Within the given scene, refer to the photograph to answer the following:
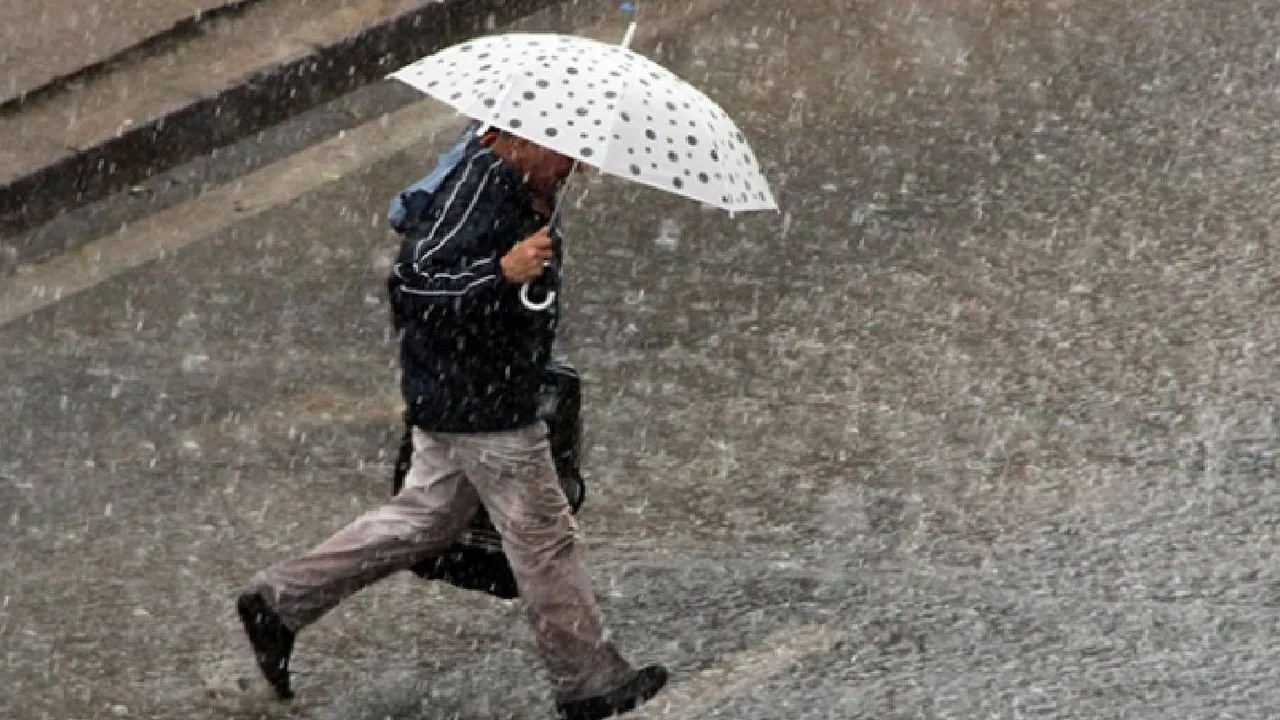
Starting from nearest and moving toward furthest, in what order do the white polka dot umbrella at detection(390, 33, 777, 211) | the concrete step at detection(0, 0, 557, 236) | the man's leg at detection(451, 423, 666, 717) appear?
the white polka dot umbrella at detection(390, 33, 777, 211) → the man's leg at detection(451, 423, 666, 717) → the concrete step at detection(0, 0, 557, 236)

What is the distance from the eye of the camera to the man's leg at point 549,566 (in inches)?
237

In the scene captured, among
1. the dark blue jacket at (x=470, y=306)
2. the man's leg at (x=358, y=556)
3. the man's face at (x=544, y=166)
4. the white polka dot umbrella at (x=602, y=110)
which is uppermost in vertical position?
the white polka dot umbrella at (x=602, y=110)

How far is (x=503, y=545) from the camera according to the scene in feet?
20.2

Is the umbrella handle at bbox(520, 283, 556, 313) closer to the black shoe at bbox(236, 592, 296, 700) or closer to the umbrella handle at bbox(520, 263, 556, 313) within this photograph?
the umbrella handle at bbox(520, 263, 556, 313)

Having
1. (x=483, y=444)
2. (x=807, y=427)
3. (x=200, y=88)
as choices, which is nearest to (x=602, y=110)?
(x=483, y=444)

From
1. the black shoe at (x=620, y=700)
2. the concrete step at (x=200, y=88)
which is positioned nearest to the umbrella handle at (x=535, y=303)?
the black shoe at (x=620, y=700)

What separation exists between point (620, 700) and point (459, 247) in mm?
1138

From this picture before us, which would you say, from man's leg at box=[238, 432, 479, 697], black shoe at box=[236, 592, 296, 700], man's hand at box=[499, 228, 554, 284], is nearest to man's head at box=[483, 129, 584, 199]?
man's hand at box=[499, 228, 554, 284]

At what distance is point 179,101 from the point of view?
9.64 meters

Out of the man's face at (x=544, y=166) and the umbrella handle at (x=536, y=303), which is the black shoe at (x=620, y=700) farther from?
the man's face at (x=544, y=166)

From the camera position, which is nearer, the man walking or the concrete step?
the man walking

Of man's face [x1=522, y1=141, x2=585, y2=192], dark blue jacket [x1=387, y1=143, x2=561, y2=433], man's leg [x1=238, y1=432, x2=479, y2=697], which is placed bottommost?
man's leg [x1=238, y1=432, x2=479, y2=697]

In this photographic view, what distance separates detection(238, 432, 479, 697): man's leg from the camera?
20.3 feet

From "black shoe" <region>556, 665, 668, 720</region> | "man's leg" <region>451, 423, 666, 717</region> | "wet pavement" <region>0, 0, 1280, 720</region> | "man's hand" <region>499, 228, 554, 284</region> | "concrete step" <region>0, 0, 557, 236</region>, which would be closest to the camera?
"man's hand" <region>499, 228, 554, 284</region>
